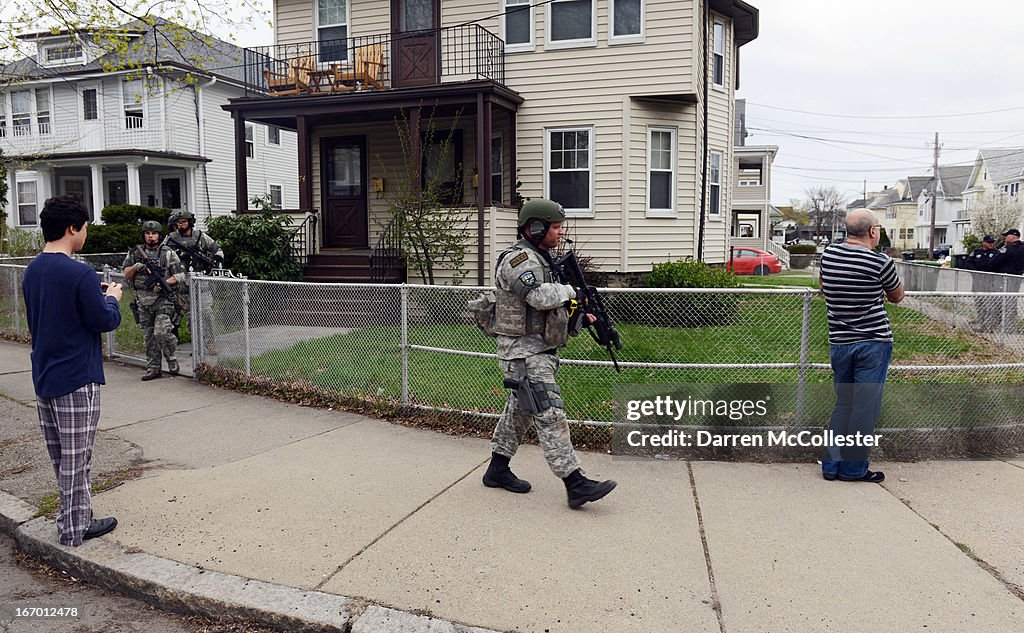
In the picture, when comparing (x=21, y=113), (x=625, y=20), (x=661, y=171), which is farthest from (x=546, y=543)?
(x=21, y=113)

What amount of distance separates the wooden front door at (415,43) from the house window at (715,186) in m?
6.45

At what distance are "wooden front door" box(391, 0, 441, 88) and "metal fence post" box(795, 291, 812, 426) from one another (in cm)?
1081

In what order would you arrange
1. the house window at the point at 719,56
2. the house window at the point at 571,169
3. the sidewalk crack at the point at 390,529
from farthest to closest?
1. the house window at the point at 719,56
2. the house window at the point at 571,169
3. the sidewalk crack at the point at 390,529

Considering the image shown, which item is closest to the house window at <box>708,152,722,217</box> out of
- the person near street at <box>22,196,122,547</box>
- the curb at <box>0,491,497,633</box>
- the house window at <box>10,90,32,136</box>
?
the person near street at <box>22,196,122,547</box>

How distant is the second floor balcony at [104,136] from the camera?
25.9m

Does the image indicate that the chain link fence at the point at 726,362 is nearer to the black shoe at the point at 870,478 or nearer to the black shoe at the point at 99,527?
the black shoe at the point at 870,478

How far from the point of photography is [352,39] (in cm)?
1466

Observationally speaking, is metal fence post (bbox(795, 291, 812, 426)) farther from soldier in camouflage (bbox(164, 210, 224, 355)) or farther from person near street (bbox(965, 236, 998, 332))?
soldier in camouflage (bbox(164, 210, 224, 355))

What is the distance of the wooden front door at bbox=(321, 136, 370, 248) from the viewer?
15.8 m

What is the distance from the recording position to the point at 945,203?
7556 cm

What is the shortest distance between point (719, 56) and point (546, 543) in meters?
14.9

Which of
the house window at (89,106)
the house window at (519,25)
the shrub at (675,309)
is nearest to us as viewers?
the shrub at (675,309)

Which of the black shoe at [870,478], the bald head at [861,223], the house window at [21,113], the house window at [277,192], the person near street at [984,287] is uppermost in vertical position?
the house window at [21,113]

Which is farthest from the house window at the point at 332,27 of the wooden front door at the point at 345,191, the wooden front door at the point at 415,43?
the wooden front door at the point at 345,191
